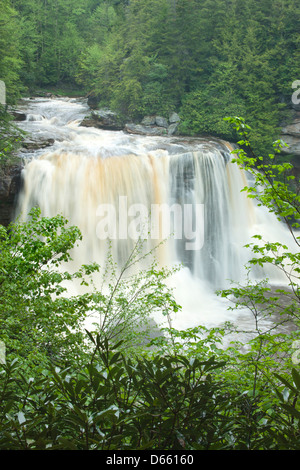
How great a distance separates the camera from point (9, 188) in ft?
41.9

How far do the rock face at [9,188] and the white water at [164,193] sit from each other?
26 centimetres

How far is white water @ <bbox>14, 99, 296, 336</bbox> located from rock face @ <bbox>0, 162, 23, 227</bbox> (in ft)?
0.84

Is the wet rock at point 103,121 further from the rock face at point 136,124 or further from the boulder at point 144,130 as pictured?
the boulder at point 144,130

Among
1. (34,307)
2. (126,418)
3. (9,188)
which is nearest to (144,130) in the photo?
A: (9,188)

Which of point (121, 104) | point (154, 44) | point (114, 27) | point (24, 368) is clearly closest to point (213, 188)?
point (121, 104)

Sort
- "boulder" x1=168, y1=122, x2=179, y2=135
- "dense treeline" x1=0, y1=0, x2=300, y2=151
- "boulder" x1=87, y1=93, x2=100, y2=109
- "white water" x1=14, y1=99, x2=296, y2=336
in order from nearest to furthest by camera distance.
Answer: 1. "white water" x1=14, y1=99, x2=296, y2=336
2. "boulder" x1=168, y1=122, x2=179, y2=135
3. "dense treeline" x1=0, y1=0, x2=300, y2=151
4. "boulder" x1=87, y1=93, x2=100, y2=109

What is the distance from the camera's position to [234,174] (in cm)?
1609

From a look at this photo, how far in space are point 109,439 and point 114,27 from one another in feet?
94.4

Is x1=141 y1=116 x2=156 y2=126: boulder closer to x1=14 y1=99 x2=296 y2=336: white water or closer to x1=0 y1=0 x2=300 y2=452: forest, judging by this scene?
x1=0 y1=0 x2=300 y2=452: forest

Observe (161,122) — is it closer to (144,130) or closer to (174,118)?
(174,118)

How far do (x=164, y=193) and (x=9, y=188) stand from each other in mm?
5350

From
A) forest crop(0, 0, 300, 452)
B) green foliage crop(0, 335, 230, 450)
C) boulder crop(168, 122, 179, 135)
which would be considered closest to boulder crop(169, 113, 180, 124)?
boulder crop(168, 122, 179, 135)

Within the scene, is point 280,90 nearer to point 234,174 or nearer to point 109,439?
point 234,174

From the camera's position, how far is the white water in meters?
13.4
